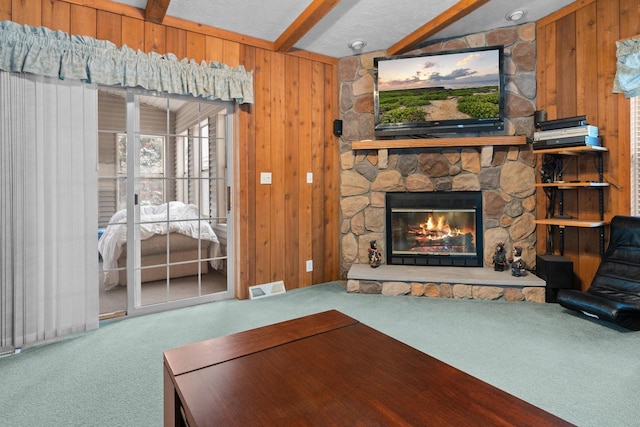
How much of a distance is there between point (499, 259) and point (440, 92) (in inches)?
73.5

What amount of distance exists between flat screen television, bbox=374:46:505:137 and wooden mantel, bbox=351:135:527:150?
0.10m

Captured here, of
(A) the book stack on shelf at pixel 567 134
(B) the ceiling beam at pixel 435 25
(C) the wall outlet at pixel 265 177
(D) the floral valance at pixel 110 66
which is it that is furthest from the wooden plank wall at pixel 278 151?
(A) the book stack on shelf at pixel 567 134

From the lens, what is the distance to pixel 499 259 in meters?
3.64

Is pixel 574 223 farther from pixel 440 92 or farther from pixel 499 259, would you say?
pixel 440 92

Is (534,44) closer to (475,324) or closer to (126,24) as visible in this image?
(475,324)

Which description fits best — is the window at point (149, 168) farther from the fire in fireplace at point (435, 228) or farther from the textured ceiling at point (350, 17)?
the fire in fireplace at point (435, 228)

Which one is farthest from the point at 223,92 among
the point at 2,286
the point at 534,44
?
the point at 534,44

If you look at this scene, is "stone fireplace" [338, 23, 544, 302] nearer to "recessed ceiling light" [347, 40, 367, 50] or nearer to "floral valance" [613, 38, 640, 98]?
"recessed ceiling light" [347, 40, 367, 50]

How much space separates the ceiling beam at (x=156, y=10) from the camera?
8.96ft

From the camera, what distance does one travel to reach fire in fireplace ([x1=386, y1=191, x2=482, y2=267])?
12.6ft

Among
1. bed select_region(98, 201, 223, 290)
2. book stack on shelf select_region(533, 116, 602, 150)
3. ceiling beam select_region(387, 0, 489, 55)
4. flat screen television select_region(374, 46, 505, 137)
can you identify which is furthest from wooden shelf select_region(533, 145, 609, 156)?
bed select_region(98, 201, 223, 290)

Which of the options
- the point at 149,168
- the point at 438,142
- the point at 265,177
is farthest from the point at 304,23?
the point at 149,168

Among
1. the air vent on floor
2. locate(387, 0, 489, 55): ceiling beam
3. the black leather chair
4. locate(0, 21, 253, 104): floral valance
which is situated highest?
locate(387, 0, 489, 55): ceiling beam

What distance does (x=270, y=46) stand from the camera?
3.66 m
